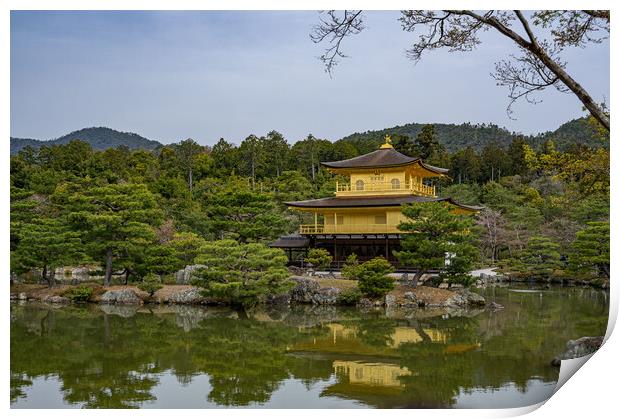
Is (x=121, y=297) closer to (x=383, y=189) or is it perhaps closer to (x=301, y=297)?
(x=301, y=297)

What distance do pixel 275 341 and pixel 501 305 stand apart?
554 centimetres

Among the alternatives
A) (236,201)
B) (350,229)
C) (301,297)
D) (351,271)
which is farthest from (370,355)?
(350,229)

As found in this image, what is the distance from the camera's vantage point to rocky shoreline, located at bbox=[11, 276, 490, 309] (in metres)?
12.2

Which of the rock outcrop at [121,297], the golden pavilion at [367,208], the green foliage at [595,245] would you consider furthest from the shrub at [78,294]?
the green foliage at [595,245]

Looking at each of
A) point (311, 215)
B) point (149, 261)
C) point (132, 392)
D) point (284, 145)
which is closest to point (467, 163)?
point (284, 145)

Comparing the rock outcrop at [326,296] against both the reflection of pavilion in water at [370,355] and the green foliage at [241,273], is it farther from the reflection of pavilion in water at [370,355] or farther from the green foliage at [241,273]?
the reflection of pavilion in water at [370,355]

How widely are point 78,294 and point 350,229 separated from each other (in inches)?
282

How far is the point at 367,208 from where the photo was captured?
15852 millimetres

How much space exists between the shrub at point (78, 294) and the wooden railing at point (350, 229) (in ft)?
19.6

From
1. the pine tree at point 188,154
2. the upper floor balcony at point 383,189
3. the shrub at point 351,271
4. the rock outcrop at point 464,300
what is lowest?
the rock outcrop at point 464,300

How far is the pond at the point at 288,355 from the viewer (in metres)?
5.79
